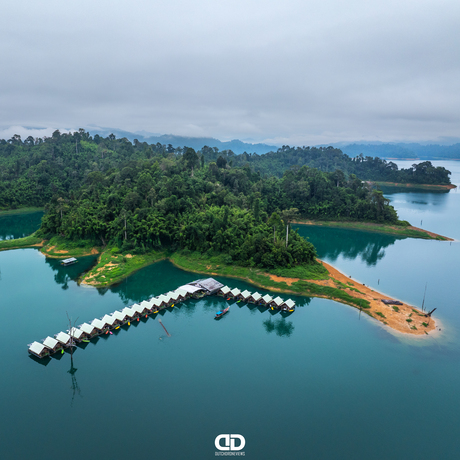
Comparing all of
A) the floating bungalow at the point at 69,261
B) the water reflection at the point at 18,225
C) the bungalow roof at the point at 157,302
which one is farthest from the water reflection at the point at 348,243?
the water reflection at the point at 18,225

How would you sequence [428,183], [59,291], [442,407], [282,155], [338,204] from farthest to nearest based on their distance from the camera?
[282,155] → [428,183] → [338,204] → [59,291] → [442,407]

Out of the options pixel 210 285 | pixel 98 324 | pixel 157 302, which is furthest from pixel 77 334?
pixel 210 285

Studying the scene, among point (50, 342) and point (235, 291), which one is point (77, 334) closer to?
point (50, 342)

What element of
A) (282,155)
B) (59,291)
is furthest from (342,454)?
(282,155)

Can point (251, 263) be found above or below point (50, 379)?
above

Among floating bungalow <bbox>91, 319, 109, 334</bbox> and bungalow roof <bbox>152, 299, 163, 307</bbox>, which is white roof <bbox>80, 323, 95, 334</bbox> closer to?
floating bungalow <bbox>91, 319, 109, 334</bbox>

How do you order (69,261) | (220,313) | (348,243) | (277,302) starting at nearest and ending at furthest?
(220,313) < (277,302) < (69,261) < (348,243)

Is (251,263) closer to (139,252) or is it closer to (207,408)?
(139,252)
